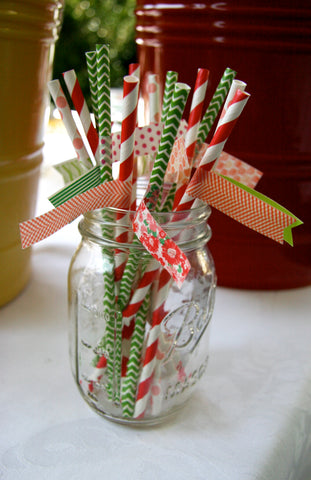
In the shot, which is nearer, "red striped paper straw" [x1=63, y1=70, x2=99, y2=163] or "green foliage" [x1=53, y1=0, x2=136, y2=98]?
"red striped paper straw" [x1=63, y1=70, x2=99, y2=163]

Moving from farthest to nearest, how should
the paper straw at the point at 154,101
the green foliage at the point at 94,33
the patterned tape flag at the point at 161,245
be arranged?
the green foliage at the point at 94,33
the paper straw at the point at 154,101
the patterned tape flag at the point at 161,245

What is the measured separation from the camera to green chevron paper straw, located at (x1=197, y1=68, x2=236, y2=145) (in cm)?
31

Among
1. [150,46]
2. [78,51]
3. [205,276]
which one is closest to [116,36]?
[78,51]

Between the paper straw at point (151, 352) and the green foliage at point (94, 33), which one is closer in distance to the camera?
the paper straw at point (151, 352)

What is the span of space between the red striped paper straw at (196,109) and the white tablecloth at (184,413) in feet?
0.55

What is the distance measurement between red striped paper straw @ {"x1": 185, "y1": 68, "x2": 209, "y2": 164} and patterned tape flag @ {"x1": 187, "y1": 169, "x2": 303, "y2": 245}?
0.04m

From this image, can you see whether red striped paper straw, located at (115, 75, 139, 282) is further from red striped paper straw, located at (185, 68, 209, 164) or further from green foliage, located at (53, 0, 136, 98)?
green foliage, located at (53, 0, 136, 98)

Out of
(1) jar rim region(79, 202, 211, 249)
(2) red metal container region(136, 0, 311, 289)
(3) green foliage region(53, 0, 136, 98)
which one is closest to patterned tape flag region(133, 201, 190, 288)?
(1) jar rim region(79, 202, 211, 249)

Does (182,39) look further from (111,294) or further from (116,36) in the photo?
(116,36)

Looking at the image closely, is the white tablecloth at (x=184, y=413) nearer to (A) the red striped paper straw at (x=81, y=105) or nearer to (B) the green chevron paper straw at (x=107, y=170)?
(B) the green chevron paper straw at (x=107, y=170)

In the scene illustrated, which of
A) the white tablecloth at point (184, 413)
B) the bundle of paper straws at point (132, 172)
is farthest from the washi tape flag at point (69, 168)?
the white tablecloth at point (184, 413)

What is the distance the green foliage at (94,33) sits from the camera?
2018mm

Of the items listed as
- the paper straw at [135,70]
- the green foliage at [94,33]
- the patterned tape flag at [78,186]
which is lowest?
the green foliage at [94,33]

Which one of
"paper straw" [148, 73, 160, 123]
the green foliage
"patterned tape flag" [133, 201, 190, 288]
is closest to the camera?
"patterned tape flag" [133, 201, 190, 288]
